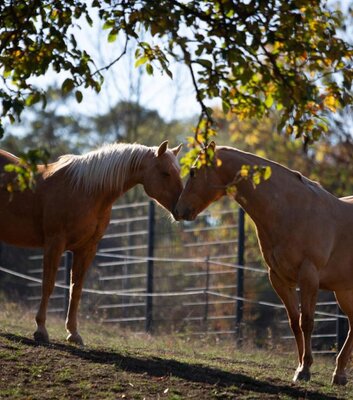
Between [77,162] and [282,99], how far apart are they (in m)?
3.45

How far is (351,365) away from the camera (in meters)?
10.9

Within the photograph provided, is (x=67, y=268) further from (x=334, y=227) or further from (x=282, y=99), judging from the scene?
(x=282, y=99)

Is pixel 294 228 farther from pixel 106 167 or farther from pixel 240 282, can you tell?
pixel 240 282

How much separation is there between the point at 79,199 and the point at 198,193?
1288 millimetres

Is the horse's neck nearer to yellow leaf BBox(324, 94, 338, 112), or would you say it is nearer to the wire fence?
yellow leaf BBox(324, 94, 338, 112)

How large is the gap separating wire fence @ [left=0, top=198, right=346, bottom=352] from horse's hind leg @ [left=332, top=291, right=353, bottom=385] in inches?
104

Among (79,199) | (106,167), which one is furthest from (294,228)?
(79,199)

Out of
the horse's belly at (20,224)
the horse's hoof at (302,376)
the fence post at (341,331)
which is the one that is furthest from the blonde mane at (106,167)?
the fence post at (341,331)

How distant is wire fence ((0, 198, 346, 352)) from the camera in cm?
1354

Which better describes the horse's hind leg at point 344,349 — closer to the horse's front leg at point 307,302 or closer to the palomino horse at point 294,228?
the palomino horse at point 294,228

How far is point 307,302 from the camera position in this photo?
27.7 feet

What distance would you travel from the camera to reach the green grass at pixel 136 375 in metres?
7.51

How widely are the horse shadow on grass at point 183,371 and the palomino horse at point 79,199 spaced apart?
718mm

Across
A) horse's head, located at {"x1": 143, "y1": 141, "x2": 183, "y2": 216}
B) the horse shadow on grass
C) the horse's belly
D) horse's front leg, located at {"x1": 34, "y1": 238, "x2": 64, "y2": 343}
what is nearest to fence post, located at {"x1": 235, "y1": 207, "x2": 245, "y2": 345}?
horse's head, located at {"x1": 143, "y1": 141, "x2": 183, "y2": 216}
